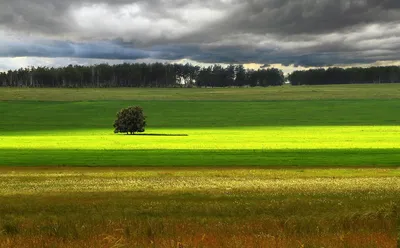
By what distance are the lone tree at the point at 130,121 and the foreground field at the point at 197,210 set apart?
54.9 meters

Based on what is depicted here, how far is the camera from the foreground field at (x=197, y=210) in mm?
9883

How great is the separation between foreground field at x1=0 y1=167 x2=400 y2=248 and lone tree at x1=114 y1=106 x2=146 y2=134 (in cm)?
5486

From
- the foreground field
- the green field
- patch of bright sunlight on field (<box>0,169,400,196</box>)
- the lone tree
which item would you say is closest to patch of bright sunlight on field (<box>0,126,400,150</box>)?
the green field

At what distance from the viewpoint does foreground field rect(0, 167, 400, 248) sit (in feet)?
32.4

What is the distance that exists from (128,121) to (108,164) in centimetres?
4828

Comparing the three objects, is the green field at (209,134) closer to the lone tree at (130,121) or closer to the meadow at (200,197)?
the meadow at (200,197)

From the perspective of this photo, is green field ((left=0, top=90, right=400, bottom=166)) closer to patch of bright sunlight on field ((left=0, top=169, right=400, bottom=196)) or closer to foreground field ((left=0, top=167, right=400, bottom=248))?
patch of bright sunlight on field ((left=0, top=169, right=400, bottom=196))

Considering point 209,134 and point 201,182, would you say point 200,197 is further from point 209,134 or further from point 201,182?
point 209,134

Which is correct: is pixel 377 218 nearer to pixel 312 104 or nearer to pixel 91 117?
pixel 91 117

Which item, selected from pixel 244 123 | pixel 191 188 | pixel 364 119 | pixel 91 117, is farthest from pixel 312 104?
pixel 191 188

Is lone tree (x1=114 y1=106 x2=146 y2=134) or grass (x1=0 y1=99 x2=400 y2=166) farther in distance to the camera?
lone tree (x1=114 y1=106 x2=146 y2=134)

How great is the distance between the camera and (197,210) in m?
15.3

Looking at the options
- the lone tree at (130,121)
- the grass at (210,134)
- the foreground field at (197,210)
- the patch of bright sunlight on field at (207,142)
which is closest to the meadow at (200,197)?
the foreground field at (197,210)

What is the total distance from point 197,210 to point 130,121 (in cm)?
7116
